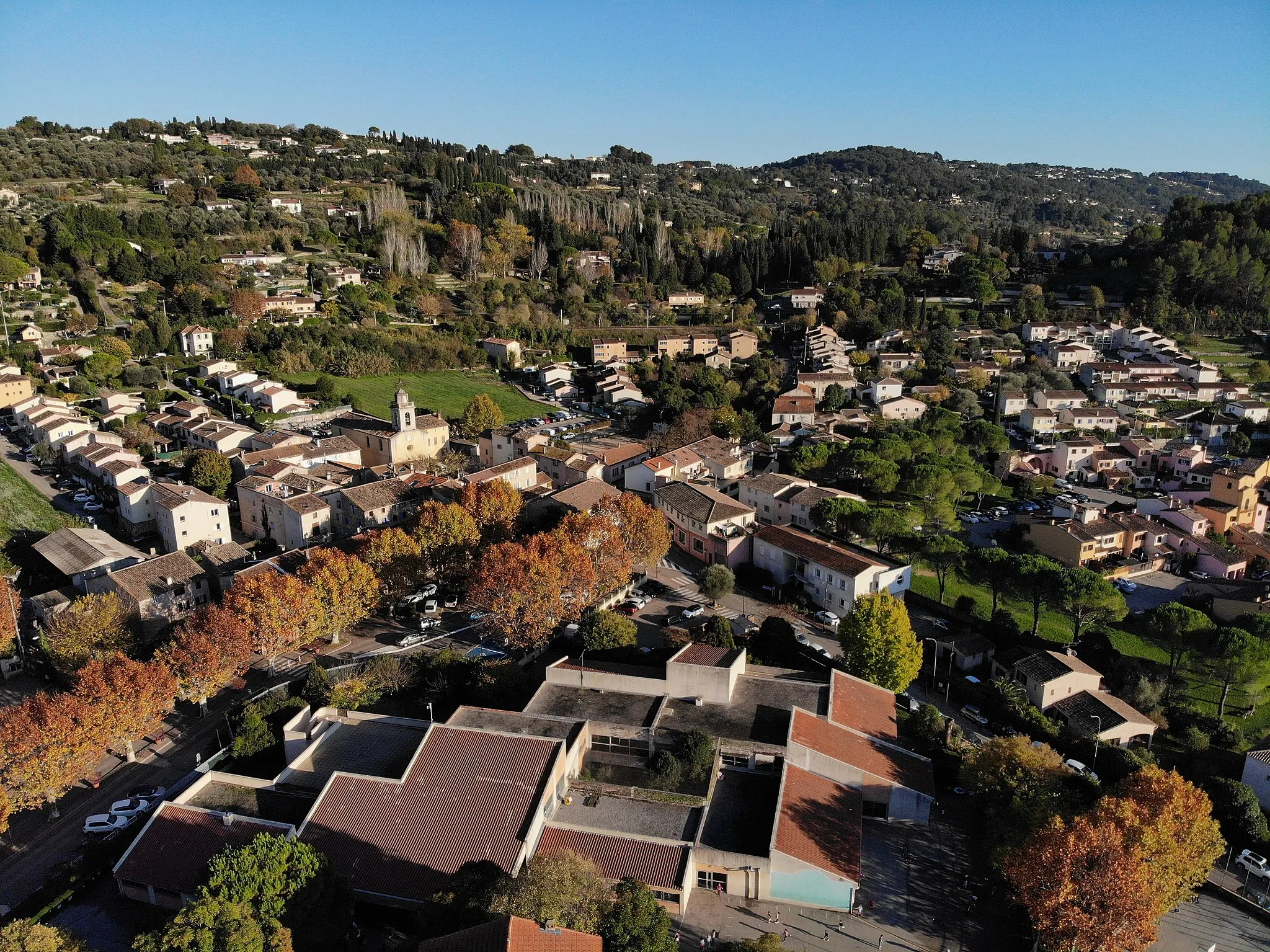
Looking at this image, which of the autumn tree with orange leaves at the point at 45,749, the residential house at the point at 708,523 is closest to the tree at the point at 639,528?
the residential house at the point at 708,523

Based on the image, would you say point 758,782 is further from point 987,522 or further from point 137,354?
point 137,354

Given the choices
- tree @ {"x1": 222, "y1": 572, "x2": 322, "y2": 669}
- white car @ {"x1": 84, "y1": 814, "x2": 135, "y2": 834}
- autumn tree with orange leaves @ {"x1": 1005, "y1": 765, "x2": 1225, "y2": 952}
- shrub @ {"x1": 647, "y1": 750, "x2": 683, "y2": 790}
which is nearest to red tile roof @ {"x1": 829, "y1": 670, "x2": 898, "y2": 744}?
shrub @ {"x1": 647, "y1": 750, "x2": 683, "y2": 790}

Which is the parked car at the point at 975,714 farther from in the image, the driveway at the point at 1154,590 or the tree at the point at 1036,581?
the driveway at the point at 1154,590

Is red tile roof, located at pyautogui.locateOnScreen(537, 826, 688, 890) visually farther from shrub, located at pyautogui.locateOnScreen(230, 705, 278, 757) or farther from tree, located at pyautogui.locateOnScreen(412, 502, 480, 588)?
tree, located at pyautogui.locateOnScreen(412, 502, 480, 588)

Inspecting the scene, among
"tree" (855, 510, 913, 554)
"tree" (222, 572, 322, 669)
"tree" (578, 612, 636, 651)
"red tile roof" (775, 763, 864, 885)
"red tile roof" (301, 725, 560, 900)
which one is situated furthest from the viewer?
"tree" (855, 510, 913, 554)

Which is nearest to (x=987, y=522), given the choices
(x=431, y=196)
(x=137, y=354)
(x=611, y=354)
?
(x=611, y=354)

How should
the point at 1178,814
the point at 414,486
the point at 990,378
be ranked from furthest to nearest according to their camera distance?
the point at 990,378 < the point at 414,486 < the point at 1178,814
